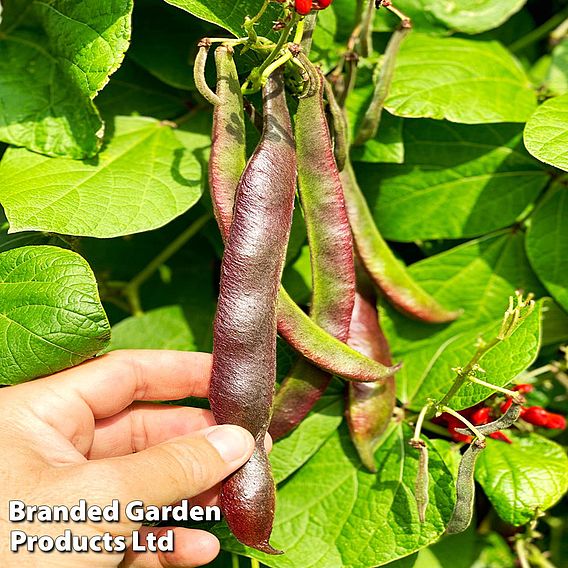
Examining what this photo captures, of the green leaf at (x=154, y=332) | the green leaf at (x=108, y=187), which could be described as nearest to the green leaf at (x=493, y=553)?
the green leaf at (x=154, y=332)

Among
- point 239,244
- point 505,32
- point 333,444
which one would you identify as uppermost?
point 505,32

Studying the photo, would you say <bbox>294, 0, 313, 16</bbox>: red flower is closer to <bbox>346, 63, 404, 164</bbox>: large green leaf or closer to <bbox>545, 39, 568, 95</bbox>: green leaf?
<bbox>346, 63, 404, 164</bbox>: large green leaf

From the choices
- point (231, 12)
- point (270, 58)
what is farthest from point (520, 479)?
point (231, 12)

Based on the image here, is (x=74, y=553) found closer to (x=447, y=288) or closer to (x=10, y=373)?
(x=10, y=373)

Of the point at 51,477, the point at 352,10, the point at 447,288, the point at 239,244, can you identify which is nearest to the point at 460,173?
the point at 447,288

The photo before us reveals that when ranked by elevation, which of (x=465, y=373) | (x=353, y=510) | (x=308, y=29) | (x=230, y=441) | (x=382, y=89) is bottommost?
(x=353, y=510)

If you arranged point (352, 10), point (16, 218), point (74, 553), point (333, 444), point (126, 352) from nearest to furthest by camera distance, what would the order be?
1. point (74, 553)
2. point (16, 218)
3. point (126, 352)
4. point (333, 444)
5. point (352, 10)

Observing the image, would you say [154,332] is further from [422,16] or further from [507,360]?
[422,16]

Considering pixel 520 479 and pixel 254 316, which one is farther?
pixel 520 479
